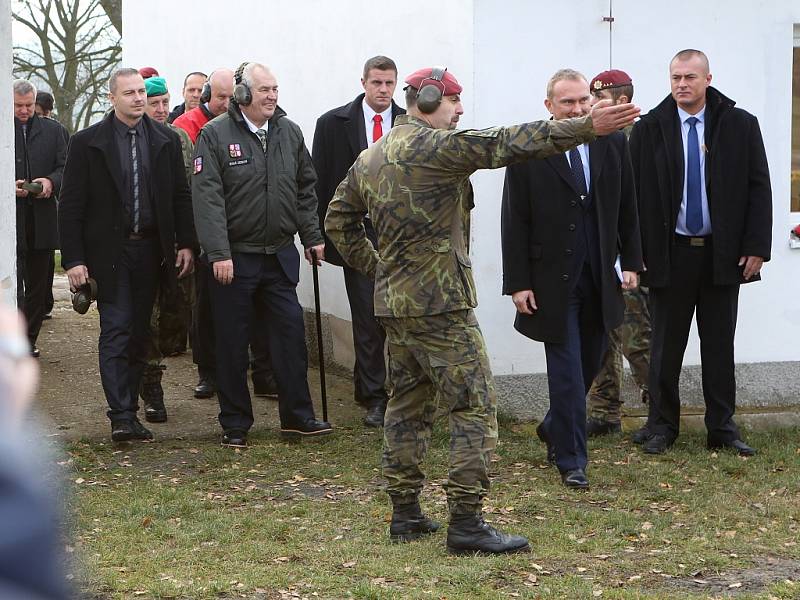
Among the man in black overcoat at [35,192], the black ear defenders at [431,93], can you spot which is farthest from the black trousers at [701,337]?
the man in black overcoat at [35,192]

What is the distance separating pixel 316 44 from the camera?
1039cm

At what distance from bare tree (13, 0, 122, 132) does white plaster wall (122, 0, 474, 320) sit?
9.29 meters

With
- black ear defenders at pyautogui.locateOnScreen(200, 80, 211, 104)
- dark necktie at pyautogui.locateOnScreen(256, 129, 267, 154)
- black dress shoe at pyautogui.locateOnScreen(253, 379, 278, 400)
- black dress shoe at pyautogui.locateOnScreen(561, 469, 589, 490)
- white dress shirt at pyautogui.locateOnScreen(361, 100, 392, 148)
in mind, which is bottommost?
black dress shoe at pyautogui.locateOnScreen(561, 469, 589, 490)

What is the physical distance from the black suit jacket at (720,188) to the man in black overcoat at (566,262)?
711 millimetres

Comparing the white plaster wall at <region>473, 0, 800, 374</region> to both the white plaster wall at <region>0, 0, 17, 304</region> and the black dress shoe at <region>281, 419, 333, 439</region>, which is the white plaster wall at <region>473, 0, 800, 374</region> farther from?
the white plaster wall at <region>0, 0, 17, 304</region>

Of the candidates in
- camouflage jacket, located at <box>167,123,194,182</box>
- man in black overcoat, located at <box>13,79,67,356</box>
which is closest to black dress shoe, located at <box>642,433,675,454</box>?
camouflage jacket, located at <box>167,123,194,182</box>

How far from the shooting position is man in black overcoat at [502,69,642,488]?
631 cm

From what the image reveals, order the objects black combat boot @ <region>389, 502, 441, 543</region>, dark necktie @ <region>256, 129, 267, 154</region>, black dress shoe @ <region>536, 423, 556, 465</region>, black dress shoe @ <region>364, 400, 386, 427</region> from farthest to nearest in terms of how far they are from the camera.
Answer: black dress shoe @ <region>364, 400, 386, 427</region> → dark necktie @ <region>256, 129, 267, 154</region> → black dress shoe @ <region>536, 423, 556, 465</region> → black combat boot @ <region>389, 502, 441, 543</region>

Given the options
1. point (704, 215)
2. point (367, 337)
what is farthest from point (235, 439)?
point (704, 215)

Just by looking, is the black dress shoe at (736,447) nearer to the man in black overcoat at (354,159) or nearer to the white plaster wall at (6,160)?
the man in black overcoat at (354,159)

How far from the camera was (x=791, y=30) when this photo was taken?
8531mm

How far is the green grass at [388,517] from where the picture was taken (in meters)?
4.86

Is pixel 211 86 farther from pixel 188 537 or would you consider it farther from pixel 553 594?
pixel 553 594

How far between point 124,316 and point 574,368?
279 centimetres
